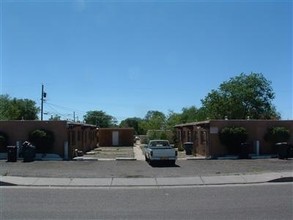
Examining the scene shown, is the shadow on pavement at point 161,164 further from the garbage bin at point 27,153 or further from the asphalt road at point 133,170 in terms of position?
the garbage bin at point 27,153

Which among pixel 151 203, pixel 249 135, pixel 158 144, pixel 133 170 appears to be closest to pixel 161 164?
pixel 158 144

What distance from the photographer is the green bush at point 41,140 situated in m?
36.1

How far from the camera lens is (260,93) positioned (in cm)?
7550

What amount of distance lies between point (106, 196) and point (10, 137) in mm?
23878

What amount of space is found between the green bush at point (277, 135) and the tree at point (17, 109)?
48534 millimetres

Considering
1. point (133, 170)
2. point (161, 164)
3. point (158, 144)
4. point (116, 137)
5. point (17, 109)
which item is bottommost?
point (133, 170)

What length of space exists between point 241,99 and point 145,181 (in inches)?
2226

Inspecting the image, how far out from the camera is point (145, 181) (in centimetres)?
1991

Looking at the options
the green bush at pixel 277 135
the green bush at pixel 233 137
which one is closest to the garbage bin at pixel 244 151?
the green bush at pixel 233 137

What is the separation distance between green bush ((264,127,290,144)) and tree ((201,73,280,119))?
35.5 meters

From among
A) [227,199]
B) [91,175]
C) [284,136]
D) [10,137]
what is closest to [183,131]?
[284,136]

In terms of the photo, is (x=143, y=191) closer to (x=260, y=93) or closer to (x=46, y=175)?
(x=46, y=175)

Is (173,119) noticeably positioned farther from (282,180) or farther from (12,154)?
(282,180)

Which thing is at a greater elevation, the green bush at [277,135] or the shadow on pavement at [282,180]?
the green bush at [277,135]
